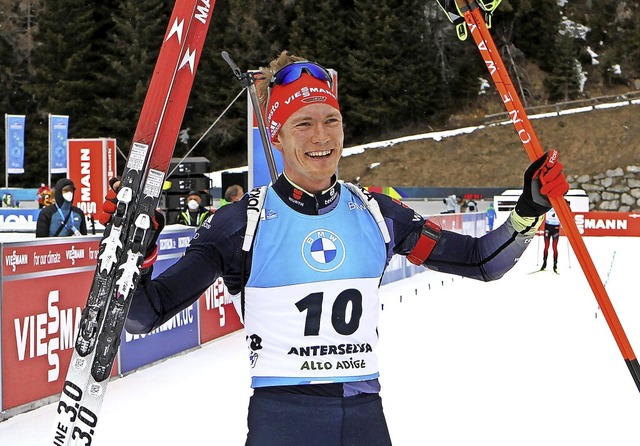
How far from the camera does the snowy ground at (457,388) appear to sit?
18.1ft

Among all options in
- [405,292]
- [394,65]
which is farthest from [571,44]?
[405,292]

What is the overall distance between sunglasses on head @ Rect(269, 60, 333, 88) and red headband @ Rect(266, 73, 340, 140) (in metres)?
0.02

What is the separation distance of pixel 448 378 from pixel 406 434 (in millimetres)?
1743

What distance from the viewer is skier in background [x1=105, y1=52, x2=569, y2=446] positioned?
235cm

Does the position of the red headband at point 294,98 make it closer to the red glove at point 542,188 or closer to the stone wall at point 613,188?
the red glove at point 542,188

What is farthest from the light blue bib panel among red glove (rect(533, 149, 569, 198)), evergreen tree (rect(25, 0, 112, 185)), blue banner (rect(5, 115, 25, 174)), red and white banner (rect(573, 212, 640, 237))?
evergreen tree (rect(25, 0, 112, 185))

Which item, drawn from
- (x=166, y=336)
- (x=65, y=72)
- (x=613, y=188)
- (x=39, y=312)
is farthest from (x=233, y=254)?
(x=65, y=72)

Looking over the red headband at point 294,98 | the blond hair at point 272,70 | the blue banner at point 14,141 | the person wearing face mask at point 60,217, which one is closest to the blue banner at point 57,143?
the blue banner at point 14,141

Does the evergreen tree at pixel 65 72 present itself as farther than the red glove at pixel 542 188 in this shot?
Yes

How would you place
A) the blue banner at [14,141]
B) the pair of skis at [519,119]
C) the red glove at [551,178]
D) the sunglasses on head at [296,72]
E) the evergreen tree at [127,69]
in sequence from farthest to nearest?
the evergreen tree at [127,69]
the blue banner at [14,141]
the pair of skis at [519,119]
the red glove at [551,178]
the sunglasses on head at [296,72]

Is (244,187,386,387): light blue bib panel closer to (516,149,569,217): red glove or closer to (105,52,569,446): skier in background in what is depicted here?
(105,52,569,446): skier in background

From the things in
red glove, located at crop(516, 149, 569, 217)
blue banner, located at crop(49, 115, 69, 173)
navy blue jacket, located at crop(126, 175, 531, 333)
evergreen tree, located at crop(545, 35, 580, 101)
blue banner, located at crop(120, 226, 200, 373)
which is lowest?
blue banner, located at crop(120, 226, 200, 373)

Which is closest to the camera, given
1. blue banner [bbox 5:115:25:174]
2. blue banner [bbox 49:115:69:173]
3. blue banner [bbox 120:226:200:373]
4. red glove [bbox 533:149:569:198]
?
red glove [bbox 533:149:569:198]

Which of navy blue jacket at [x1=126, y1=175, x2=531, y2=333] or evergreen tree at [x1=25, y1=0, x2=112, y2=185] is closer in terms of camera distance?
navy blue jacket at [x1=126, y1=175, x2=531, y2=333]
